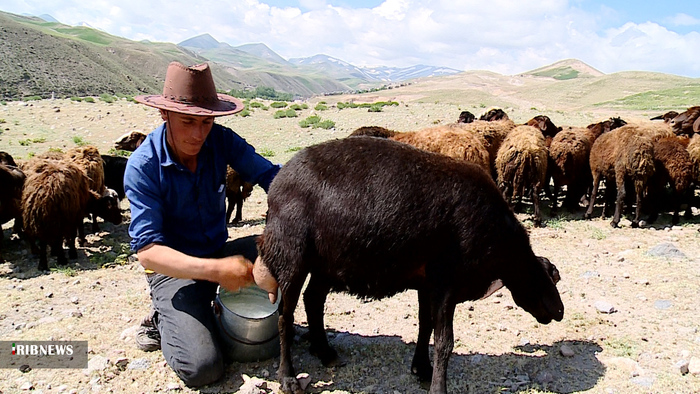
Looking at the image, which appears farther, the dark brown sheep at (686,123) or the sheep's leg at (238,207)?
the dark brown sheep at (686,123)

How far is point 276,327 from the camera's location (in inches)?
155

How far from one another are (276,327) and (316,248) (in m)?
1.11

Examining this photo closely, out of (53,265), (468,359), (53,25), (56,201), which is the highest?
(53,25)

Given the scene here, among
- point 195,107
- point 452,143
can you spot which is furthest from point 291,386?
point 452,143

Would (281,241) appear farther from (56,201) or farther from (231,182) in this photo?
(231,182)

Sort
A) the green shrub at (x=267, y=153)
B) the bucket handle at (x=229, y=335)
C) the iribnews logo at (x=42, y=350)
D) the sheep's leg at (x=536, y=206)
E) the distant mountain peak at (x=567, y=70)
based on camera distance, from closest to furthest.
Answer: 1. the bucket handle at (x=229, y=335)
2. the iribnews logo at (x=42, y=350)
3. the sheep's leg at (x=536, y=206)
4. the green shrub at (x=267, y=153)
5. the distant mountain peak at (x=567, y=70)

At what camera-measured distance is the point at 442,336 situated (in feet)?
10.3

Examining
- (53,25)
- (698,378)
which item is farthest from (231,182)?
(53,25)

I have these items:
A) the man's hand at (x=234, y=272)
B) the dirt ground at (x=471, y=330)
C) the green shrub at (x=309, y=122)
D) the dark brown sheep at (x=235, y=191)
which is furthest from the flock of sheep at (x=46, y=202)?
the green shrub at (x=309, y=122)

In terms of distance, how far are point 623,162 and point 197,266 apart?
311 inches

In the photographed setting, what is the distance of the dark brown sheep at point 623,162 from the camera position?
8148 mm

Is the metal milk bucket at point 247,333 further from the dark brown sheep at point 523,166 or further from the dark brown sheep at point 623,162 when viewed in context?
the dark brown sheep at point 623,162

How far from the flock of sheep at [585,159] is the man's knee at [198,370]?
15.7 feet

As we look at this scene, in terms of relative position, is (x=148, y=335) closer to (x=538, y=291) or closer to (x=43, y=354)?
(x=43, y=354)
